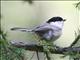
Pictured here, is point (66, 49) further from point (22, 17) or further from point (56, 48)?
point (22, 17)

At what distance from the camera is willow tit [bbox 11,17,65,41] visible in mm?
718

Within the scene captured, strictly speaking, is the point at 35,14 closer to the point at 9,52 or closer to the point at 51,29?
the point at 51,29

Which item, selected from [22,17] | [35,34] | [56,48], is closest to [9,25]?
[22,17]

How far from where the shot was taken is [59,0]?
0.84 meters

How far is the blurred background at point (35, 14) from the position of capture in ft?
2.59

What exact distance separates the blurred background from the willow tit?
0.06 ft

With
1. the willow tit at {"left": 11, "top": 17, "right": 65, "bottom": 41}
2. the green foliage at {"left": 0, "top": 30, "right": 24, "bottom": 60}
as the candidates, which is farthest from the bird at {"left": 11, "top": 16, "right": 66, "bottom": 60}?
the green foliage at {"left": 0, "top": 30, "right": 24, "bottom": 60}

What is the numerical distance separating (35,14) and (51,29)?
10 cm

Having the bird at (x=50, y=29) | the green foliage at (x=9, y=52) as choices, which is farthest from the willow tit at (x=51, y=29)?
the green foliage at (x=9, y=52)

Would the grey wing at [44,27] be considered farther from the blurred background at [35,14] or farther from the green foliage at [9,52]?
the green foliage at [9,52]

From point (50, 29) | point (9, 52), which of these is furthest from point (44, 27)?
point (9, 52)

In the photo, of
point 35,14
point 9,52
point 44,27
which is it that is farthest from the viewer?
point 35,14

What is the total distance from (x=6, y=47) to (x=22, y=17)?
0.30m

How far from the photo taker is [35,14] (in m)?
0.86
